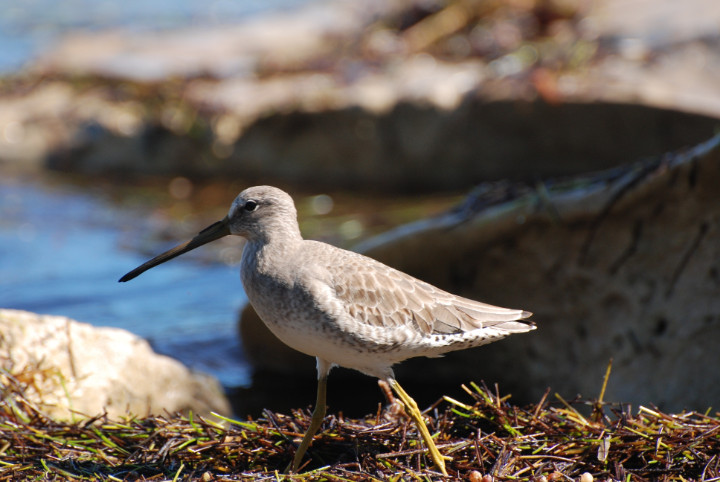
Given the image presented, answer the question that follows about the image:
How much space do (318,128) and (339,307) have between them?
25.7 feet

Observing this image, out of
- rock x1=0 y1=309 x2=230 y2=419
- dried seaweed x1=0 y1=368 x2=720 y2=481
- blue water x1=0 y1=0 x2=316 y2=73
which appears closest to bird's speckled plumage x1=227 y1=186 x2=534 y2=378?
dried seaweed x1=0 y1=368 x2=720 y2=481

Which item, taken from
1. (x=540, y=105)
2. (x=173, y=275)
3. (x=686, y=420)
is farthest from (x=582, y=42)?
(x=686, y=420)

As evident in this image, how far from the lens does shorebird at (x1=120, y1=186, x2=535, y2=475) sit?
4.50m

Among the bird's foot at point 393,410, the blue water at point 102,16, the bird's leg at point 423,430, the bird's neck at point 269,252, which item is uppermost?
the blue water at point 102,16

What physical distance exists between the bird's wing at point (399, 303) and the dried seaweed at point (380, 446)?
413 mm

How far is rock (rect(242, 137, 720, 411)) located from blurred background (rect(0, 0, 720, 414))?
2.55m

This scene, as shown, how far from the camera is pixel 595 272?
6.43m

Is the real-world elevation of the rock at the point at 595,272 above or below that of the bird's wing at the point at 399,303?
below

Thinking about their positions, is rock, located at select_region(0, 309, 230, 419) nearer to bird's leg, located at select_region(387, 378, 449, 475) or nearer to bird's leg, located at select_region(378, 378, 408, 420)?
bird's leg, located at select_region(378, 378, 408, 420)

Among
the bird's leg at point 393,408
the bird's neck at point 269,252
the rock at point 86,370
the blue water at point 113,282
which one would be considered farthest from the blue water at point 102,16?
the bird's leg at point 393,408

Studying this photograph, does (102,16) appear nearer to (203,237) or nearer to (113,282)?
(113,282)

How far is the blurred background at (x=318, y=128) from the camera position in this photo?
9.88 meters

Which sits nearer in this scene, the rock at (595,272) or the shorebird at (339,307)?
the shorebird at (339,307)

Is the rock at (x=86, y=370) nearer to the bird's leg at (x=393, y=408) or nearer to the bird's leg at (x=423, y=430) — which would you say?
the bird's leg at (x=393, y=408)
